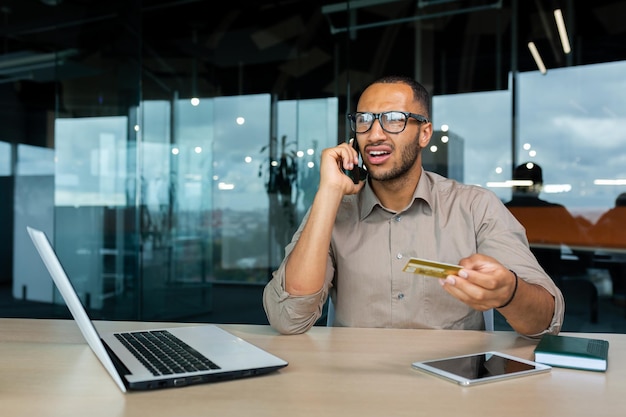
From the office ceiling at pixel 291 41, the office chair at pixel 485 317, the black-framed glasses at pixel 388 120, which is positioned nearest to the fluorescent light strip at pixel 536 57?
the office ceiling at pixel 291 41

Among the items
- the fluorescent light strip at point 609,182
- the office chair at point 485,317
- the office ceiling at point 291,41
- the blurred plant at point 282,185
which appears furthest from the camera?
the blurred plant at point 282,185

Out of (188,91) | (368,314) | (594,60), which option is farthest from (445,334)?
(188,91)

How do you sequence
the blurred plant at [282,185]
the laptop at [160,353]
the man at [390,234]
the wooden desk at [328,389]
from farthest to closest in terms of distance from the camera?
the blurred plant at [282,185]
the man at [390,234]
the laptop at [160,353]
the wooden desk at [328,389]

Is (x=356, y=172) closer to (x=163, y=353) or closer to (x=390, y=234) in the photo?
(x=390, y=234)

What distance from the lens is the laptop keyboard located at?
1169mm

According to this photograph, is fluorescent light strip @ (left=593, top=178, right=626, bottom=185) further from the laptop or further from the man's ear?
the laptop

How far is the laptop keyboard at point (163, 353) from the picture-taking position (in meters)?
1.17

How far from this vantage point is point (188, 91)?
5.30 meters

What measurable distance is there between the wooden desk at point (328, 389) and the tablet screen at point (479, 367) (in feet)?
0.06

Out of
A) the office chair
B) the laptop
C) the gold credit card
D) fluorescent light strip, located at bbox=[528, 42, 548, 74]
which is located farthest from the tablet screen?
fluorescent light strip, located at bbox=[528, 42, 548, 74]

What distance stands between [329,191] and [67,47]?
4.47 meters

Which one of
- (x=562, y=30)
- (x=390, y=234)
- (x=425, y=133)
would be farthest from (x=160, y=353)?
(x=562, y=30)

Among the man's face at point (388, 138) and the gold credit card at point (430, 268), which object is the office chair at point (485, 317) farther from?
the gold credit card at point (430, 268)

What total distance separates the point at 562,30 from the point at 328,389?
164 inches
